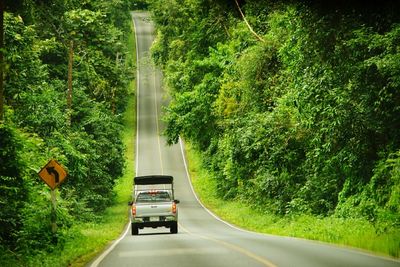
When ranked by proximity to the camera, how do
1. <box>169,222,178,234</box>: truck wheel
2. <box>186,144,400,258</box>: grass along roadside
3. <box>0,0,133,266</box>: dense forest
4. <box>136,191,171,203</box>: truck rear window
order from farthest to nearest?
<box>136,191,171,203</box>: truck rear window < <box>169,222,178,234</box>: truck wheel < <box>0,0,133,266</box>: dense forest < <box>186,144,400,258</box>: grass along roadside

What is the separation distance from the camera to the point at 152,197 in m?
32.3

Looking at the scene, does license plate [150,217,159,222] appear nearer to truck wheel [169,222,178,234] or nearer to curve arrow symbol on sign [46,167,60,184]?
truck wheel [169,222,178,234]

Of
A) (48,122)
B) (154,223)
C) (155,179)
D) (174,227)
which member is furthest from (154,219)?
Result: (155,179)

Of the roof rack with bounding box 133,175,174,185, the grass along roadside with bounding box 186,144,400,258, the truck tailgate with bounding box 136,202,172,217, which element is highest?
the roof rack with bounding box 133,175,174,185

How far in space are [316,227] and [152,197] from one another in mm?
8991

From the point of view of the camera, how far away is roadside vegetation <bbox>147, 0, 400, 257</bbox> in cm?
2017

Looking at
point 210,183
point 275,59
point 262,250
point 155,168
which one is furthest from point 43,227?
point 155,168

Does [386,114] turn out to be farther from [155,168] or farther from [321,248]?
[155,168]

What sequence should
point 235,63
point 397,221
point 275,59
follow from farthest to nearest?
1. point 235,63
2. point 275,59
3. point 397,221

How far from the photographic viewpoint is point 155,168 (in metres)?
68.9

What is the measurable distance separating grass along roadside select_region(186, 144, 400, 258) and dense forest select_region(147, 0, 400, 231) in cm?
47

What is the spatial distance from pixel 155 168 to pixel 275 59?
118ft

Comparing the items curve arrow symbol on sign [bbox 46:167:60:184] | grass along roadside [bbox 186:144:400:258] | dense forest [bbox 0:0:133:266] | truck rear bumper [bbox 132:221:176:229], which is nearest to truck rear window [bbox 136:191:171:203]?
truck rear bumper [bbox 132:221:176:229]

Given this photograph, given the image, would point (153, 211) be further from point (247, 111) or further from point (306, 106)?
point (247, 111)
